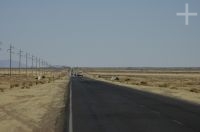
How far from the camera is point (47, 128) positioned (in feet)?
59.8

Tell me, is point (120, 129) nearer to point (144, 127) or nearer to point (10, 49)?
point (144, 127)

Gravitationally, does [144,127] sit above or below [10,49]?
below

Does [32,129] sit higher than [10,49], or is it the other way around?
[10,49]

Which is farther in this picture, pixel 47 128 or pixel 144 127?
pixel 47 128

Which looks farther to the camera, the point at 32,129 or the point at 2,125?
the point at 2,125

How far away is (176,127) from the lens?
1702 centimetres

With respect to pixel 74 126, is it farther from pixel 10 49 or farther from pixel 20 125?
pixel 10 49

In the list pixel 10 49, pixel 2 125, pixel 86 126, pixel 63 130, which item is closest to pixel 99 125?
pixel 86 126

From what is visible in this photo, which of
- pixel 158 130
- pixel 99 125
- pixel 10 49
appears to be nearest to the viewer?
pixel 158 130

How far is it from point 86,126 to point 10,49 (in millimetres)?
75790

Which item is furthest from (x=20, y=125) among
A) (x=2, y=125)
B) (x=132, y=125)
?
(x=132, y=125)

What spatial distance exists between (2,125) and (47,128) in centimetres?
251

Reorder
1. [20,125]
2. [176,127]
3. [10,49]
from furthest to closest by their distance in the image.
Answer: [10,49] → [20,125] → [176,127]

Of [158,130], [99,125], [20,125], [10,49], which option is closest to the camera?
[158,130]
